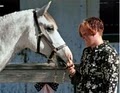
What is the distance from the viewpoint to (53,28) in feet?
14.6

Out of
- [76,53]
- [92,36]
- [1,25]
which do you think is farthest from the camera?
[76,53]

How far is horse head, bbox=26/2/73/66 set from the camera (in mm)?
4430

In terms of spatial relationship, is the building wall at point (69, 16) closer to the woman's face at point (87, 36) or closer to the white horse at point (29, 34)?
the white horse at point (29, 34)

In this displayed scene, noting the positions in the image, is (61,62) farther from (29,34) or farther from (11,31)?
(11,31)

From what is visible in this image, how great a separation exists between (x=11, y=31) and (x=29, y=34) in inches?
6.0

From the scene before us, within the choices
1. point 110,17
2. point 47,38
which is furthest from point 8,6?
point 47,38

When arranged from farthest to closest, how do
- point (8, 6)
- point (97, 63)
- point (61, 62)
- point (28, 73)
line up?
point (8, 6) → point (28, 73) → point (61, 62) → point (97, 63)

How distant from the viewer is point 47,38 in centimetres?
448

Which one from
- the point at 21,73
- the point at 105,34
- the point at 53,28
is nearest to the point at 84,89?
the point at 53,28

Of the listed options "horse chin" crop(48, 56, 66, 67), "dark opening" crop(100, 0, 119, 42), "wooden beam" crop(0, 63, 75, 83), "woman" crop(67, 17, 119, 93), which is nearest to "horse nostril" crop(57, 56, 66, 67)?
"horse chin" crop(48, 56, 66, 67)

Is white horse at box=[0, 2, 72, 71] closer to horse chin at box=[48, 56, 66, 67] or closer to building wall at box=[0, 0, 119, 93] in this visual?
horse chin at box=[48, 56, 66, 67]

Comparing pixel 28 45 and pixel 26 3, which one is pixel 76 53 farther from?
pixel 28 45

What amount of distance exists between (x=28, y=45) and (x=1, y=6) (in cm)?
192

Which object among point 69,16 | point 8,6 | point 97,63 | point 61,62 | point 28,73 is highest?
Answer: point 8,6
